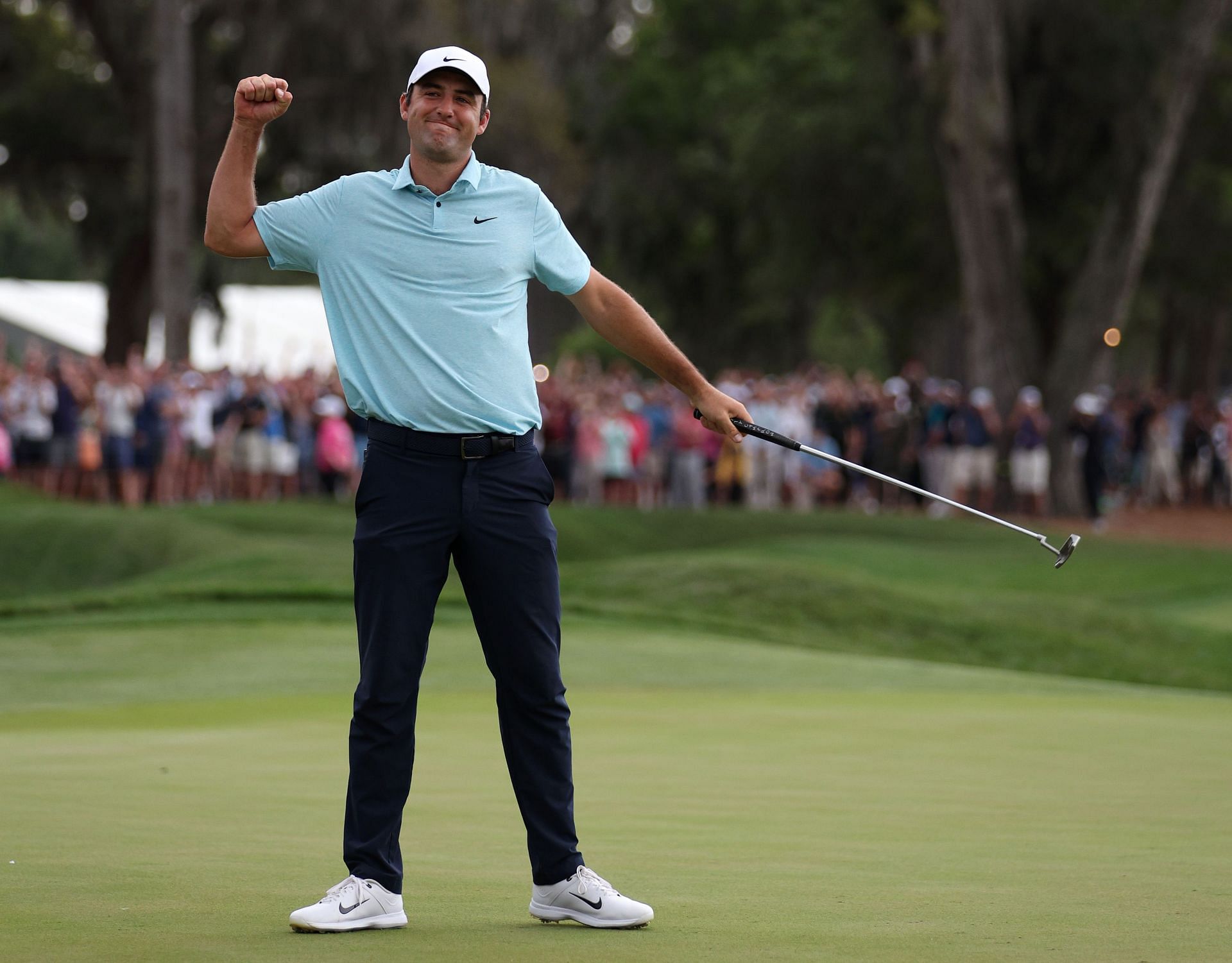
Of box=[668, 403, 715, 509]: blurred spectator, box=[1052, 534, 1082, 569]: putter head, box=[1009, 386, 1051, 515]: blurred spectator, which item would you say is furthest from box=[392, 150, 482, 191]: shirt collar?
box=[1009, 386, 1051, 515]: blurred spectator

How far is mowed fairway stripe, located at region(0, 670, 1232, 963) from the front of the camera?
457 cm

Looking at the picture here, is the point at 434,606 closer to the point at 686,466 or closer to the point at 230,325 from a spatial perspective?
the point at 686,466

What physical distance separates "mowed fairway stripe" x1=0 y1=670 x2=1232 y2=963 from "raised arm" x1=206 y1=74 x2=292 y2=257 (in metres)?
1.70

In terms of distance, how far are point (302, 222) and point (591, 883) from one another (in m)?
1.83

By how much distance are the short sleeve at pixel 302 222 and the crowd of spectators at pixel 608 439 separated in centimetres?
2070

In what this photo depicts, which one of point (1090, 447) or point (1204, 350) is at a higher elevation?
point (1204, 350)

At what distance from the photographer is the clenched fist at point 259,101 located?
493cm

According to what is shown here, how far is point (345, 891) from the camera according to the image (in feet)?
15.5

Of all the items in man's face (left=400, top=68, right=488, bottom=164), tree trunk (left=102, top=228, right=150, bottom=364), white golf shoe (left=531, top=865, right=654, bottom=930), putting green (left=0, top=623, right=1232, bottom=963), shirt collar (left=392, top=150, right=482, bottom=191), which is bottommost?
putting green (left=0, top=623, right=1232, bottom=963)

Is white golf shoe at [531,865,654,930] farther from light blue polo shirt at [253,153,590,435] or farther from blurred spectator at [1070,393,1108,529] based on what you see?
blurred spectator at [1070,393,1108,529]

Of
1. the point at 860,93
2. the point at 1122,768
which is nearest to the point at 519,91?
the point at 860,93

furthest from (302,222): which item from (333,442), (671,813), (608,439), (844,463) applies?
(608,439)

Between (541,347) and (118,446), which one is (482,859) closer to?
(118,446)

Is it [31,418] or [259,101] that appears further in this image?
[31,418]
